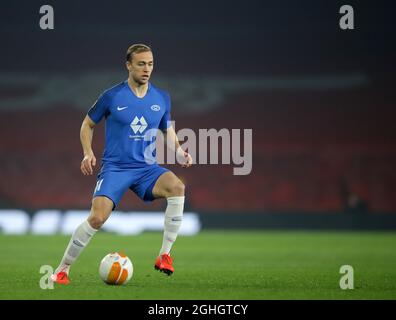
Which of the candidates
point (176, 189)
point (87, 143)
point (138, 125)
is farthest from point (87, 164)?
point (176, 189)

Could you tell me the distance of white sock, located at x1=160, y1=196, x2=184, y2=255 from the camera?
24.9 feet

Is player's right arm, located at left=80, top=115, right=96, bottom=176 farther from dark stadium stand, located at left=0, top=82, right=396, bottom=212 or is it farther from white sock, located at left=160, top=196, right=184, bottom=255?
dark stadium stand, located at left=0, top=82, right=396, bottom=212

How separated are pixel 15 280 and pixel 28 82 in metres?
18.7

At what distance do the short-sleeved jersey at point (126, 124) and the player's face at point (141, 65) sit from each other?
0.58 ft

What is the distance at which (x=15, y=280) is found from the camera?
25.3ft

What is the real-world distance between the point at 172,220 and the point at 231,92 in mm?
18750

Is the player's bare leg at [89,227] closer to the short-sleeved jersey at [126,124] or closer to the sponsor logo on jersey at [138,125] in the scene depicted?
the short-sleeved jersey at [126,124]

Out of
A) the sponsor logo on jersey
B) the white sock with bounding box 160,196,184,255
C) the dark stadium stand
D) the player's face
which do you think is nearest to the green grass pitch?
the white sock with bounding box 160,196,184,255

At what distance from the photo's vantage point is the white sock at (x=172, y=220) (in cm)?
760

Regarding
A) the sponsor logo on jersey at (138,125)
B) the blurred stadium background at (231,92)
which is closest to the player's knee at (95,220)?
the sponsor logo on jersey at (138,125)

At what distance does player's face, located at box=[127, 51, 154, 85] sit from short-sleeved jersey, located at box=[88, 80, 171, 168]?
177mm

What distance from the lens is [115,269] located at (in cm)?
725
